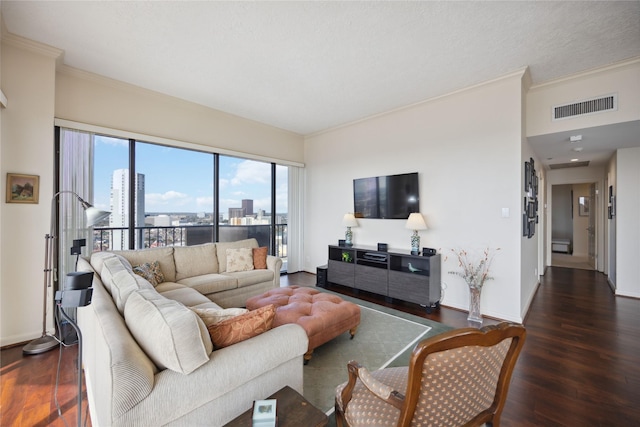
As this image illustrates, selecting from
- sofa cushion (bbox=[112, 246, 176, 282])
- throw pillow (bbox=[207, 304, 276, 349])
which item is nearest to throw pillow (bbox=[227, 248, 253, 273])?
sofa cushion (bbox=[112, 246, 176, 282])

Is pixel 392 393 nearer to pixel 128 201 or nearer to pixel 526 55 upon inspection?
pixel 526 55

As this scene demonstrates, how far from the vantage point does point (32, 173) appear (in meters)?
2.71

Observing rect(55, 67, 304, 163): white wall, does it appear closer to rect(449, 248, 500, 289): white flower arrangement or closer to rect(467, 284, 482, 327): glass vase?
rect(449, 248, 500, 289): white flower arrangement

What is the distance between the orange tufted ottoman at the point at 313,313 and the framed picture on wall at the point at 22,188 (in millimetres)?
2468

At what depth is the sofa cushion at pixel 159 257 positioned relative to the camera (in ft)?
10.5

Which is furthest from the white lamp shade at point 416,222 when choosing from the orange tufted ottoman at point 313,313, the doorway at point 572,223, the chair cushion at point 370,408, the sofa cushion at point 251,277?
the doorway at point 572,223

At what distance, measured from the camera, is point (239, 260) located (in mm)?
3832

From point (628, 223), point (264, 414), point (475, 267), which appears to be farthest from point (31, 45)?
point (628, 223)

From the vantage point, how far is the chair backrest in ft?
2.89

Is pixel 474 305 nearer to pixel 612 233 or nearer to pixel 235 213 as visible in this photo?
pixel 612 233

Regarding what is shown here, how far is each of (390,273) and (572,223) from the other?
310 inches

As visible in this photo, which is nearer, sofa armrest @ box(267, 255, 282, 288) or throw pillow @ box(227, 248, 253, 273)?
throw pillow @ box(227, 248, 253, 273)

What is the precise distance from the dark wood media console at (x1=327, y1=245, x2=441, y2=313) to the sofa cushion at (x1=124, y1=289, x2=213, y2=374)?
2.92 m

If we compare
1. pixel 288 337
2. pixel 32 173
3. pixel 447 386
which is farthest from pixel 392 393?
pixel 32 173
